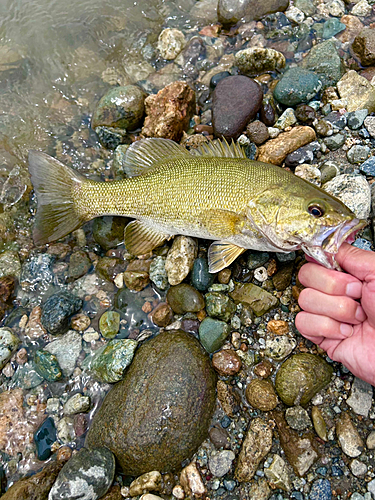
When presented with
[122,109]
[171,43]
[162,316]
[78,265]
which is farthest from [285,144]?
[78,265]

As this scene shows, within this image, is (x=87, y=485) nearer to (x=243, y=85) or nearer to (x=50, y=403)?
(x=50, y=403)

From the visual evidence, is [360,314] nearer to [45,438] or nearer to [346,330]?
[346,330]

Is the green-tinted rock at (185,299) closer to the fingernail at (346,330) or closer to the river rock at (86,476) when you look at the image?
the fingernail at (346,330)

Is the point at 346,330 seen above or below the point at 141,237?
below

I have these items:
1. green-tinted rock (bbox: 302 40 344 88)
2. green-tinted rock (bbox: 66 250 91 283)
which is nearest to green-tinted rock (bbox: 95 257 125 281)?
green-tinted rock (bbox: 66 250 91 283)

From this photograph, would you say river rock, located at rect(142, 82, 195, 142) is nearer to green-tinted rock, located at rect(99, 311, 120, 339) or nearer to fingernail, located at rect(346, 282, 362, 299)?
green-tinted rock, located at rect(99, 311, 120, 339)

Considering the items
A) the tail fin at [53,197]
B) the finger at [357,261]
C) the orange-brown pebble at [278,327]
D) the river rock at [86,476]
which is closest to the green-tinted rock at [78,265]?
the tail fin at [53,197]

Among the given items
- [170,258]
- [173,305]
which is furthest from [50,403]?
[170,258]
